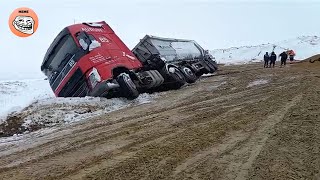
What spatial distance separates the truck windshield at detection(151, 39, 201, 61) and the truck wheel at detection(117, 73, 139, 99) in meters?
3.24

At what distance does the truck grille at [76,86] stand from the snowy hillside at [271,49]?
31.6m

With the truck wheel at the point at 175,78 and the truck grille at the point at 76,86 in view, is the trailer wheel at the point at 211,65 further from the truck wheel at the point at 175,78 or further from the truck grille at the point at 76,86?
the truck grille at the point at 76,86

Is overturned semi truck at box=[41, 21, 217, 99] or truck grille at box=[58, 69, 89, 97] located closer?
overturned semi truck at box=[41, 21, 217, 99]

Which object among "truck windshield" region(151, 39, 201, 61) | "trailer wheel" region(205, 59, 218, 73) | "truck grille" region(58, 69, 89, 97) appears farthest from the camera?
"trailer wheel" region(205, 59, 218, 73)

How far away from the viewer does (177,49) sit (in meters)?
14.4

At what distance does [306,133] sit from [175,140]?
183 centimetres

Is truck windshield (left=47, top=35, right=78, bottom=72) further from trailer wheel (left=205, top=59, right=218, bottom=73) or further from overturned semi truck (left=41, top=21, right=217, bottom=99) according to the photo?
trailer wheel (left=205, top=59, right=218, bottom=73)

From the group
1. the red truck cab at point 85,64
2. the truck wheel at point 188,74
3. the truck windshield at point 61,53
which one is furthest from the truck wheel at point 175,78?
the truck windshield at point 61,53

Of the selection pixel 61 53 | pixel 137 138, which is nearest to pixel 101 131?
pixel 137 138

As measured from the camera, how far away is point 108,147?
517cm

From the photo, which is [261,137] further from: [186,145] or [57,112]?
[57,112]

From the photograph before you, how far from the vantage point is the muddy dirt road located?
403 cm

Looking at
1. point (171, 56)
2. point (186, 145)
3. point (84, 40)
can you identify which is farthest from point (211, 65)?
point (186, 145)

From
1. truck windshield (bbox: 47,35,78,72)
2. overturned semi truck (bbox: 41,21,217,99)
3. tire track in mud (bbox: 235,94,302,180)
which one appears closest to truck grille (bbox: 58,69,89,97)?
overturned semi truck (bbox: 41,21,217,99)
